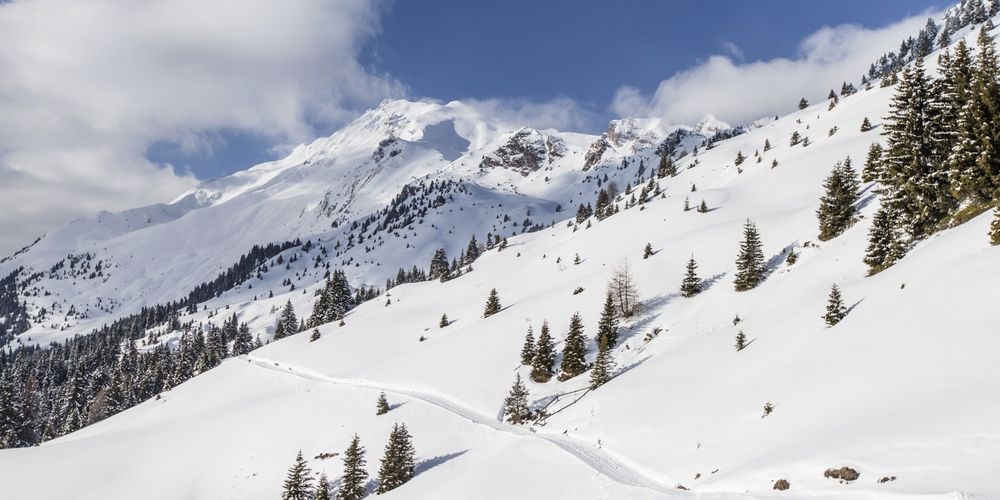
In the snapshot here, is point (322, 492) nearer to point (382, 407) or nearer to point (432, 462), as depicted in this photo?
point (432, 462)

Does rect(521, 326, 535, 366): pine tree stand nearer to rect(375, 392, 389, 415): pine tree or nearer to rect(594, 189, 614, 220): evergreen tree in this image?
rect(375, 392, 389, 415): pine tree

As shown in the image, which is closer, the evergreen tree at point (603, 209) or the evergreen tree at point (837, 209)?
the evergreen tree at point (837, 209)

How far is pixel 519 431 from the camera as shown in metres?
43.0

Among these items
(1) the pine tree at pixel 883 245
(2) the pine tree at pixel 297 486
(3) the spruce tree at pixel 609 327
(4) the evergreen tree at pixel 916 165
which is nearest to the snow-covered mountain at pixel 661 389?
(3) the spruce tree at pixel 609 327

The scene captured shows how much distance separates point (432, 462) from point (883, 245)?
126 ft

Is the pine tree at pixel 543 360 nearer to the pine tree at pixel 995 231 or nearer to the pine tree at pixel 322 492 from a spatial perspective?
the pine tree at pixel 322 492

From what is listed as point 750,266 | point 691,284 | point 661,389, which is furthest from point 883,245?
point 691,284

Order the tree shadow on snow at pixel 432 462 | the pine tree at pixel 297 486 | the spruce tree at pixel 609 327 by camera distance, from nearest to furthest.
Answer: the tree shadow on snow at pixel 432 462 < the pine tree at pixel 297 486 < the spruce tree at pixel 609 327

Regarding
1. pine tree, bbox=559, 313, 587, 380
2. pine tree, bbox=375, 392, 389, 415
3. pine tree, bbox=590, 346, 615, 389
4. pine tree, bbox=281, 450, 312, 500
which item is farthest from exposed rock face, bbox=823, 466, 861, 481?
pine tree, bbox=375, 392, 389, 415

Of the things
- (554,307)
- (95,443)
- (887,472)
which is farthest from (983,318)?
(95,443)

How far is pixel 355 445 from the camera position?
132ft

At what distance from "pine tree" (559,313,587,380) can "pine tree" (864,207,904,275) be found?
82.6ft

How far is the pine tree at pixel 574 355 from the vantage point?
52.3m

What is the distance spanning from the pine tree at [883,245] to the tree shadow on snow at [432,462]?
34601 mm
